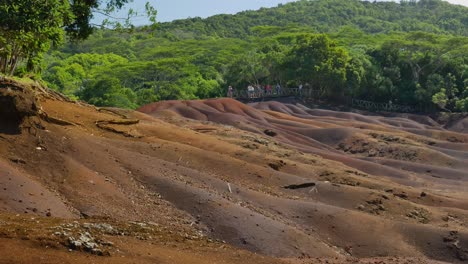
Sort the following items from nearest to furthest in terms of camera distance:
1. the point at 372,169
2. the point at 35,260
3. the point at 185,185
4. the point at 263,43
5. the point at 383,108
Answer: the point at 35,260 < the point at 185,185 < the point at 372,169 < the point at 383,108 < the point at 263,43

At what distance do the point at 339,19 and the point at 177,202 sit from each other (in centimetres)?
16099

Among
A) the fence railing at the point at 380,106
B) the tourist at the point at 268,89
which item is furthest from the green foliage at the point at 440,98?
the tourist at the point at 268,89

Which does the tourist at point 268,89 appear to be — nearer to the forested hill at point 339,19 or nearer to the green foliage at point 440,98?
the green foliage at point 440,98

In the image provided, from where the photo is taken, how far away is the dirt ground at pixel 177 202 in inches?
488

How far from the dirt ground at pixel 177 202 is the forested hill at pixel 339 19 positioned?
115326 millimetres

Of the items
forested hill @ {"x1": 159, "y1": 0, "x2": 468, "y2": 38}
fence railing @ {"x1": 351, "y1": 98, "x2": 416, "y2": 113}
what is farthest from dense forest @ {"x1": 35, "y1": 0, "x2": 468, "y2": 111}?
forested hill @ {"x1": 159, "y1": 0, "x2": 468, "y2": 38}

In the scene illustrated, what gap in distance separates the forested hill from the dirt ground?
378 feet

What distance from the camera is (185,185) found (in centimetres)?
1823

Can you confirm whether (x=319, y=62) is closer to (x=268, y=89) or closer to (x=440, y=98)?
(x=268, y=89)

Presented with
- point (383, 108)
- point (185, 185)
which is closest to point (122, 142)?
point (185, 185)

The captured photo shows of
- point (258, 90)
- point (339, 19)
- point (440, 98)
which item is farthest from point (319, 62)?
point (339, 19)

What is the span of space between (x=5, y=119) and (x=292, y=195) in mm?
9385

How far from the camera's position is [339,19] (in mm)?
172000

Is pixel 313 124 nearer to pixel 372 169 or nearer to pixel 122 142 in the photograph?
pixel 372 169
